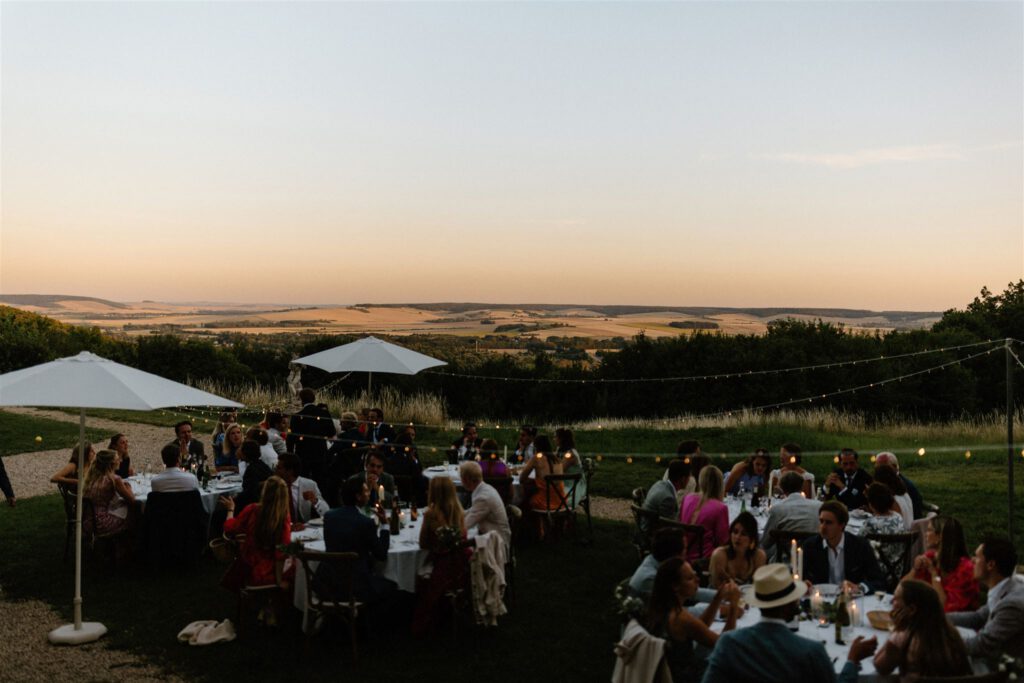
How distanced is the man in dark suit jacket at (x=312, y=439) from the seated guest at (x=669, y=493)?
4.90 m

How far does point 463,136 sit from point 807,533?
19707 mm

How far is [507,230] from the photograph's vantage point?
33.8 m

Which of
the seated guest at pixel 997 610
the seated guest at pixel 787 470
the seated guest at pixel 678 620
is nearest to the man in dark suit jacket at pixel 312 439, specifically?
the seated guest at pixel 787 470

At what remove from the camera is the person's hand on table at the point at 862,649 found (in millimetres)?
4640

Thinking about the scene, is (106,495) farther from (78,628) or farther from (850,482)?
(850,482)

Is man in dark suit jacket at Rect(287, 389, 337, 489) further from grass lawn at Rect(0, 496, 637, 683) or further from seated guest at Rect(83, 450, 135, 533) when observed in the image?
seated guest at Rect(83, 450, 135, 533)

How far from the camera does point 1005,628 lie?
4879mm

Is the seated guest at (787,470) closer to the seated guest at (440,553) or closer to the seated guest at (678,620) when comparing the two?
the seated guest at (440,553)

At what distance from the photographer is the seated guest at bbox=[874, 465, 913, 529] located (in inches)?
305

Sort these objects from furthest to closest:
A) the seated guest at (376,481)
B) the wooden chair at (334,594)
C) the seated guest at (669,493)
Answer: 1. the seated guest at (376,481)
2. the seated guest at (669,493)
3. the wooden chair at (334,594)

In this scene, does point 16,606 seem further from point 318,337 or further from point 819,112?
Answer: point 318,337

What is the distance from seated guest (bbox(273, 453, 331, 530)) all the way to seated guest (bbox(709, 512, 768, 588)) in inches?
161

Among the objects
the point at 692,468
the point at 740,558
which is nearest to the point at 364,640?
the point at 740,558

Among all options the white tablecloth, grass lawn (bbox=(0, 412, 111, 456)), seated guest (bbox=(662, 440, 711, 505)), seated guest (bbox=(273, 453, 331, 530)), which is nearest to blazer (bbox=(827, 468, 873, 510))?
seated guest (bbox=(662, 440, 711, 505))
